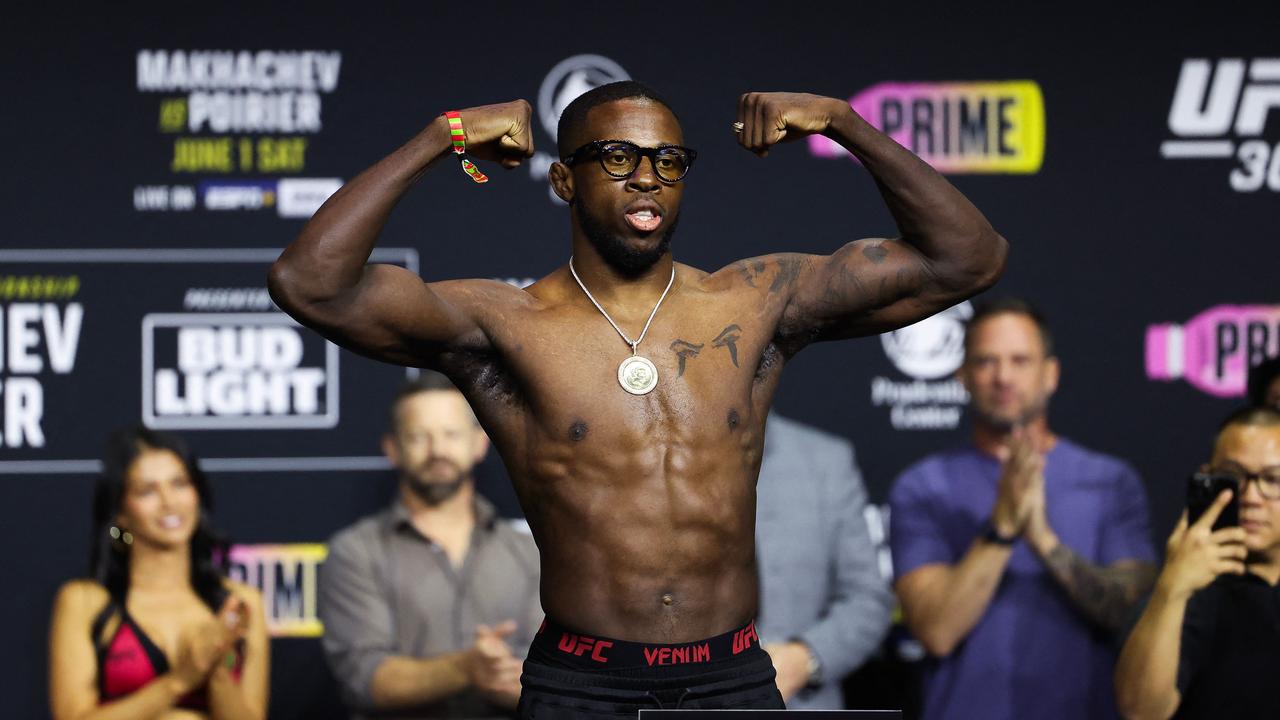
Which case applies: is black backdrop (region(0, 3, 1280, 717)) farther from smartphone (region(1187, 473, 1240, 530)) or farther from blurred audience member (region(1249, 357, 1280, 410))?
smartphone (region(1187, 473, 1240, 530))

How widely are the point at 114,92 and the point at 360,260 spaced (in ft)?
8.30

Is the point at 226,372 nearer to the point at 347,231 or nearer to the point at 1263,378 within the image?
the point at 347,231

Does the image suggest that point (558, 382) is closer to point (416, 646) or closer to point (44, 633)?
point (416, 646)

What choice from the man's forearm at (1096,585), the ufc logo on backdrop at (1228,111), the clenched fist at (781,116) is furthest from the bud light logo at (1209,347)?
the clenched fist at (781,116)

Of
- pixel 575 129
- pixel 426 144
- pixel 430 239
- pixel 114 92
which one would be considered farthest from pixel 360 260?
pixel 114 92

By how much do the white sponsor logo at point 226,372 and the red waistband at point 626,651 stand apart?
227cm

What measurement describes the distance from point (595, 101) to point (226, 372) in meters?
2.30

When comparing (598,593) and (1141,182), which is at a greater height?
(1141,182)

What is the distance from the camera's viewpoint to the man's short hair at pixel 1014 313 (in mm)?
4309

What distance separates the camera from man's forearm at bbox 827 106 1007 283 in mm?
2758

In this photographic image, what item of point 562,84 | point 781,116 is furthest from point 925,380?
point 781,116

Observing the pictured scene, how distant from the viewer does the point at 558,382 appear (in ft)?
8.70

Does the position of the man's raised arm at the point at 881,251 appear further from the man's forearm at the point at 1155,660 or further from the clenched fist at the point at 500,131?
the man's forearm at the point at 1155,660

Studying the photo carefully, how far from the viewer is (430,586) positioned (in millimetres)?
4211
